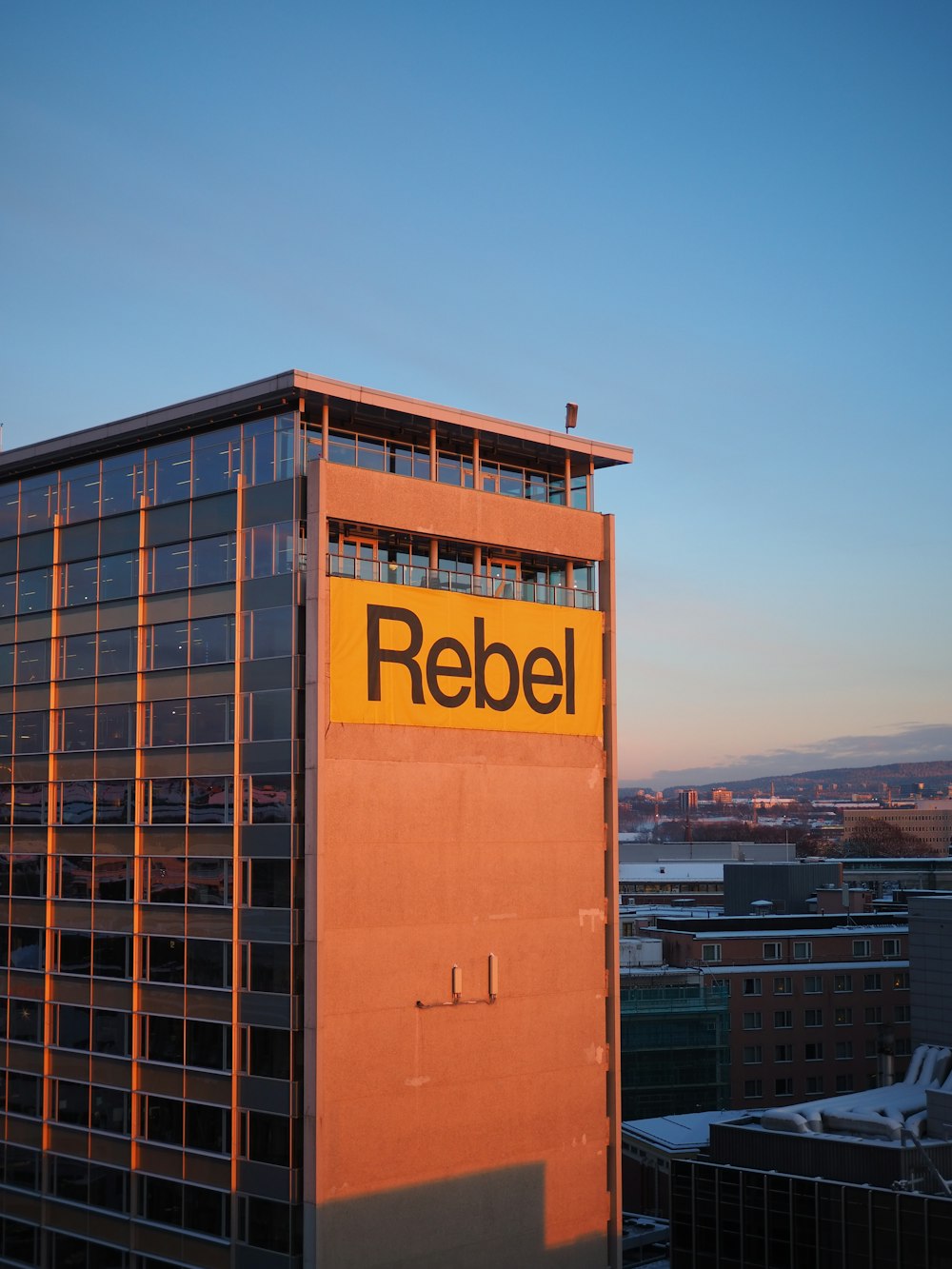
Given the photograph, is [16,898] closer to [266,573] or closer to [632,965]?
[266,573]

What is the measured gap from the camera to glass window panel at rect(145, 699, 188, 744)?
49.2m

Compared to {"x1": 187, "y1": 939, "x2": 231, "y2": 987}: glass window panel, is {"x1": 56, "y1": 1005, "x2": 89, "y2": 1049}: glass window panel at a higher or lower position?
lower

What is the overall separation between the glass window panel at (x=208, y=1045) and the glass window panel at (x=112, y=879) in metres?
6.02

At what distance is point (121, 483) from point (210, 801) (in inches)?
550

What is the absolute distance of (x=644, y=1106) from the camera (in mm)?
89375

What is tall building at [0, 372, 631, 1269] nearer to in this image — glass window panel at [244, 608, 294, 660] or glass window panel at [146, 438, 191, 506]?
glass window panel at [244, 608, 294, 660]

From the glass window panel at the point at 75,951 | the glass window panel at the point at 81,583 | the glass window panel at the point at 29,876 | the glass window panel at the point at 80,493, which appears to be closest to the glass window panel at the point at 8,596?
the glass window panel at the point at 81,583

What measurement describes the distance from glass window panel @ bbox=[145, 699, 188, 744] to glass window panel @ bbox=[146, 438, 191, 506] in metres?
7.72

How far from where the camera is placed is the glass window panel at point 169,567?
4988 centimetres

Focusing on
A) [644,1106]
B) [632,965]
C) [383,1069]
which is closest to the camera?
[383,1069]

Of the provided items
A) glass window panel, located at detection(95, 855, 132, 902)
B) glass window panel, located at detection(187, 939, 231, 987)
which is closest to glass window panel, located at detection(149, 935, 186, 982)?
glass window panel, located at detection(187, 939, 231, 987)

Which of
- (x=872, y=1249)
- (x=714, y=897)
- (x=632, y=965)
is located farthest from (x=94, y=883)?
(x=714, y=897)

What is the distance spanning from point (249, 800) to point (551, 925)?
42.0 feet

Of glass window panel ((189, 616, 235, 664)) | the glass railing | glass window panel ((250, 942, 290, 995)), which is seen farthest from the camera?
glass window panel ((189, 616, 235, 664))
